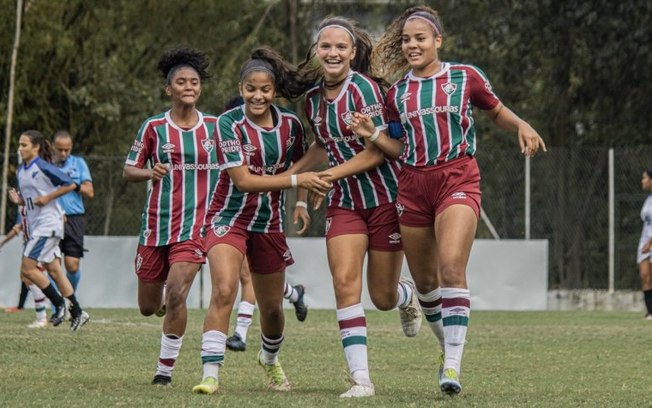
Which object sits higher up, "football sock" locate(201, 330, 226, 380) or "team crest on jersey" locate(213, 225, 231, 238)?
"team crest on jersey" locate(213, 225, 231, 238)

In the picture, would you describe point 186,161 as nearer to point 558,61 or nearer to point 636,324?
point 636,324

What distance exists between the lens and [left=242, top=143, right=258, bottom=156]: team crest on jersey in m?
8.52

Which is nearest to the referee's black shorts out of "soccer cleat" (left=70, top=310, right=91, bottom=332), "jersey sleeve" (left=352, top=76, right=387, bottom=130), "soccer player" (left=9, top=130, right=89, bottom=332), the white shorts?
"soccer player" (left=9, top=130, right=89, bottom=332)

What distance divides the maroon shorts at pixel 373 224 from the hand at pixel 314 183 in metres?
0.27

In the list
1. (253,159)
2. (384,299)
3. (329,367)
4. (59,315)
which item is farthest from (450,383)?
(59,315)

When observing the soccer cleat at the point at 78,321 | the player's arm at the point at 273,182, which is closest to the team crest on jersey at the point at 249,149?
the player's arm at the point at 273,182

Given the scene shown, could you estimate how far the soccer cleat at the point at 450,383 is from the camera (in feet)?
26.2

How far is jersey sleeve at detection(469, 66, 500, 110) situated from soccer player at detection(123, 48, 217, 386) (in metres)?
1.89

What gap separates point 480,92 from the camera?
8406 millimetres

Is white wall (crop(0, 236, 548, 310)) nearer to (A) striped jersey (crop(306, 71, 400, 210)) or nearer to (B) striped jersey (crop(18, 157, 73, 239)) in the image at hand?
(B) striped jersey (crop(18, 157, 73, 239))

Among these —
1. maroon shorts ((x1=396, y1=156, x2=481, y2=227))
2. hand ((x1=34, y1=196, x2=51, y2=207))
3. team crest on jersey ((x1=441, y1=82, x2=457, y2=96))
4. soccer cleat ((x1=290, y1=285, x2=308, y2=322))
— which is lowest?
soccer cleat ((x1=290, y1=285, x2=308, y2=322))

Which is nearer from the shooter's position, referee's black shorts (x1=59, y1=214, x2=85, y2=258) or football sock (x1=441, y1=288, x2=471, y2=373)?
football sock (x1=441, y1=288, x2=471, y2=373)

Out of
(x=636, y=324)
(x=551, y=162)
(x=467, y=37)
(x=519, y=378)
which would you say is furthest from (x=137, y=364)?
(x=467, y=37)

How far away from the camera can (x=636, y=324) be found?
18031 millimetres
